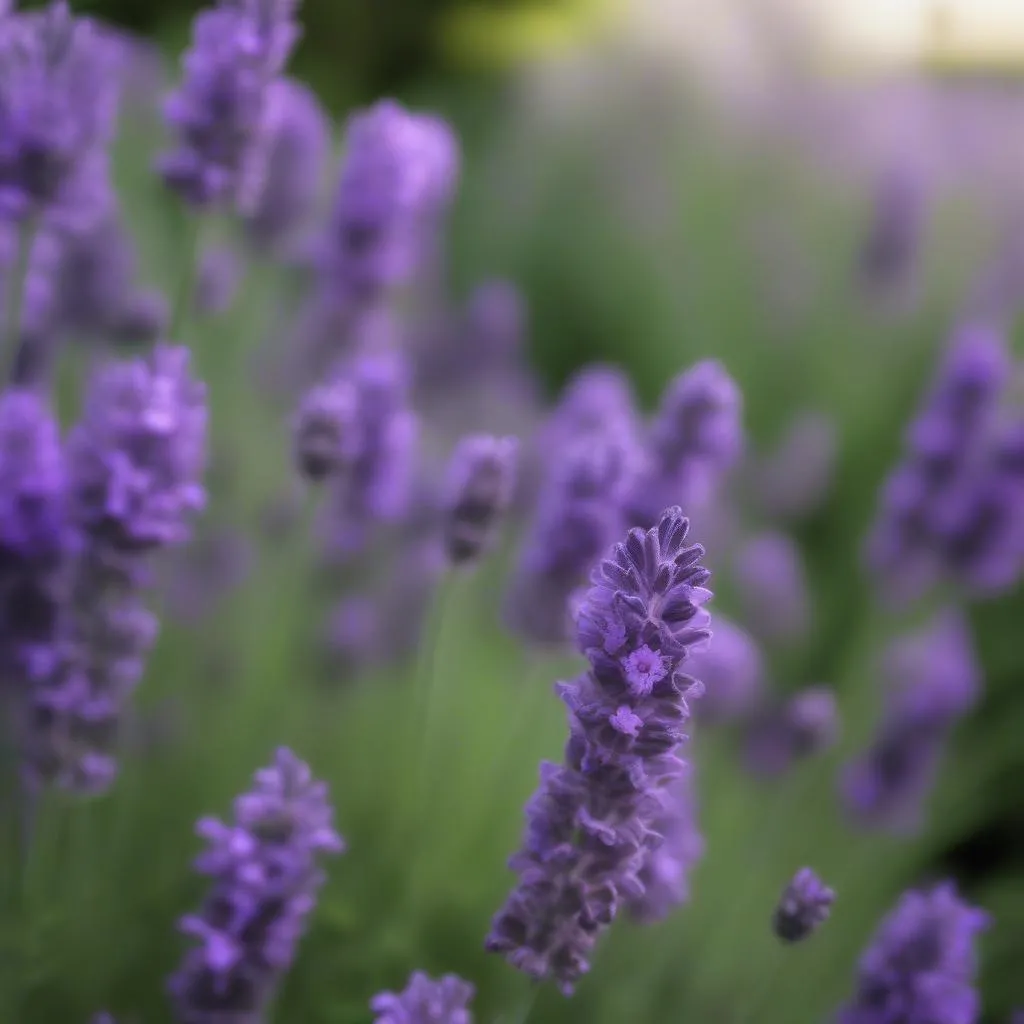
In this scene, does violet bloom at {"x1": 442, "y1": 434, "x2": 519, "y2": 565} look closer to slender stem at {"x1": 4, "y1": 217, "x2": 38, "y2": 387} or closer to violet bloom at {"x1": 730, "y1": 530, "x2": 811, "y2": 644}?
slender stem at {"x1": 4, "y1": 217, "x2": 38, "y2": 387}

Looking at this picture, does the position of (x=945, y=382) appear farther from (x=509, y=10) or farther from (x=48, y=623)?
(x=509, y=10)

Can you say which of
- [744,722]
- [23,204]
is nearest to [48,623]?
[23,204]

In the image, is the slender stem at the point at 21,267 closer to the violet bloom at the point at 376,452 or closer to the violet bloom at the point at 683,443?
the violet bloom at the point at 376,452

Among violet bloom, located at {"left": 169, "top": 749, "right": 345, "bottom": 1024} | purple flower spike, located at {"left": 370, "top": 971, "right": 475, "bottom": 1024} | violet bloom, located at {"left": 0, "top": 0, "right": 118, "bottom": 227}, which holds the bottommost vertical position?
purple flower spike, located at {"left": 370, "top": 971, "right": 475, "bottom": 1024}

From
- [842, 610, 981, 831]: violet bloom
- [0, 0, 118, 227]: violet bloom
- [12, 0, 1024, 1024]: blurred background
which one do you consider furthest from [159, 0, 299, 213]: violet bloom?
[842, 610, 981, 831]: violet bloom

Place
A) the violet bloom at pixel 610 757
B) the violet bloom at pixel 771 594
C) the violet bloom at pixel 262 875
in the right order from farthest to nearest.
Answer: the violet bloom at pixel 771 594 < the violet bloom at pixel 262 875 < the violet bloom at pixel 610 757

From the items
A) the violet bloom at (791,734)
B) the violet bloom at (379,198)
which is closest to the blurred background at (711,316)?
the violet bloom at (791,734)

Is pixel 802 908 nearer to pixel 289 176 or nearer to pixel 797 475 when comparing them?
pixel 289 176
